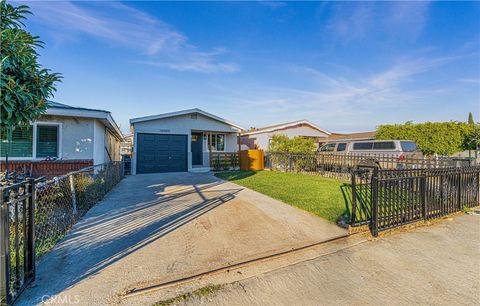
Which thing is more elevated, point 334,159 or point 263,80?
point 263,80

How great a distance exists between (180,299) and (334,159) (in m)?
10.9

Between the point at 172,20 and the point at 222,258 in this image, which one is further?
the point at 172,20

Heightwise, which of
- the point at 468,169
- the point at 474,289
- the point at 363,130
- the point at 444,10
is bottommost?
the point at 474,289

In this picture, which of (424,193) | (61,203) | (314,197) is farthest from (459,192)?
(61,203)

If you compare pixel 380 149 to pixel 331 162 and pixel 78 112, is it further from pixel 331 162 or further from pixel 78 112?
pixel 78 112

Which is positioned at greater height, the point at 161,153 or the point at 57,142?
the point at 57,142

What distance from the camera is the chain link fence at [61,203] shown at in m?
3.83

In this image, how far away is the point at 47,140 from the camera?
28.7ft

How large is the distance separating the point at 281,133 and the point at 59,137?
16731 millimetres

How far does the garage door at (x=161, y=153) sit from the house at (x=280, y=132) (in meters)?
8.31

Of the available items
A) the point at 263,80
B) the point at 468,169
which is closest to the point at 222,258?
the point at 468,169

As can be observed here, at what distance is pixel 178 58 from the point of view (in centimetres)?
1298

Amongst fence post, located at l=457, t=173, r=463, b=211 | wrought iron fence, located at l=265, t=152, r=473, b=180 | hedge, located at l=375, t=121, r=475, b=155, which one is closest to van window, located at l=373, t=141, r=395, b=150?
wrought iron fence, located at l=265, t=152, r=473, b=180

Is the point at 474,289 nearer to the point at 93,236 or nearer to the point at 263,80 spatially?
the point at 93,236
